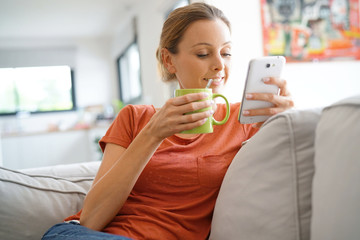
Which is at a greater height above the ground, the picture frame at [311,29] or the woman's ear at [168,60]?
the picture frame at [311,29]

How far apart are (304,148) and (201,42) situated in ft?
1.77

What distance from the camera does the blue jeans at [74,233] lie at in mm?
804

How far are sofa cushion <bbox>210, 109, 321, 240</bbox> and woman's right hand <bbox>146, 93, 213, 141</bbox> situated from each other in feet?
0.51

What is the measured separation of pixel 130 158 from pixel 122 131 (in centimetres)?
19

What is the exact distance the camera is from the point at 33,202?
4.11 ft

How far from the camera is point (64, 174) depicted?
59.7 inches

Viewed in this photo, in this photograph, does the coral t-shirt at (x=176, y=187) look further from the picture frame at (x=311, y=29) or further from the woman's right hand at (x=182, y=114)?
the picture frame at (x=311, y=29)

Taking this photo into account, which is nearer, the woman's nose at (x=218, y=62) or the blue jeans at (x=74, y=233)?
the blue jeans at (x=74, y=233)

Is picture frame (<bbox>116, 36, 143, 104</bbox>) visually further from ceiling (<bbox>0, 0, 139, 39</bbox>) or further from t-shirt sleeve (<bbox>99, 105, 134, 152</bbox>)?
t-shirt sleeve (<bbox>99, 105, 134, 152</bbox>)

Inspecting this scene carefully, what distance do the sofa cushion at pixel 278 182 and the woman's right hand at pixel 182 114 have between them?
157 mm

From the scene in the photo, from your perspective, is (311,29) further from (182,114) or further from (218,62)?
(182,114)

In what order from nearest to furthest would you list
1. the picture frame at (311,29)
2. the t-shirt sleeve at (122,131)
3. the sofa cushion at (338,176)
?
the sofa cushion at (338,176) < the t-shirt sleeve at (122,131) < the picture frame at (311,29)

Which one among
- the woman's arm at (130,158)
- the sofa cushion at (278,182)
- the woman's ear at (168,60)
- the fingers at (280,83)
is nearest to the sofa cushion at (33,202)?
the woman's arm at (130,158)

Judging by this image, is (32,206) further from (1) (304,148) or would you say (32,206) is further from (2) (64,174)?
(1) (304,148)
